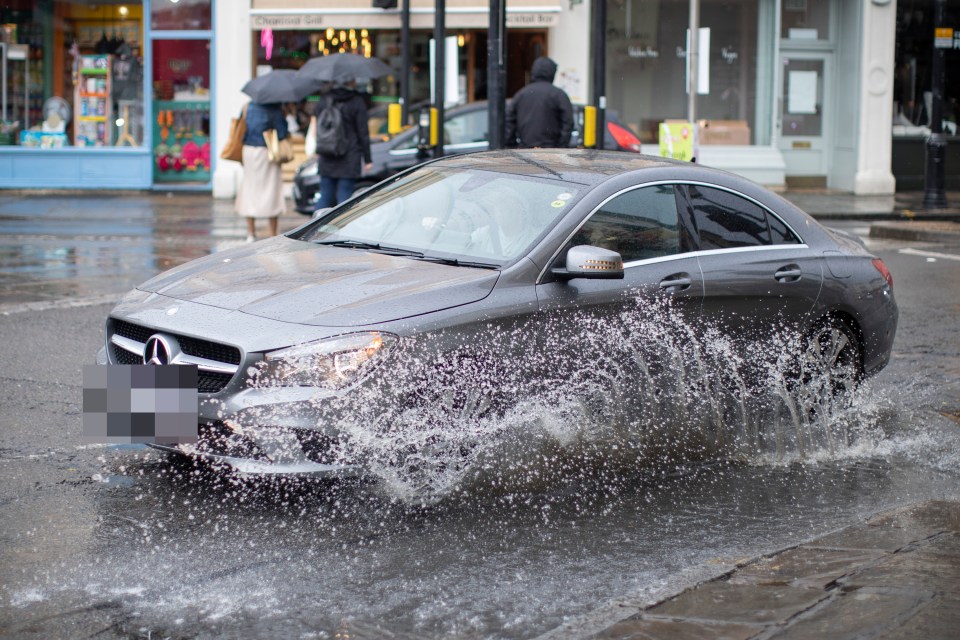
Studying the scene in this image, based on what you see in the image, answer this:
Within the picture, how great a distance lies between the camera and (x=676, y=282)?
20.8ft

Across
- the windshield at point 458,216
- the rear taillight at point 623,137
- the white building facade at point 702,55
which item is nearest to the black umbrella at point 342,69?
the rear taillight at point 623,137

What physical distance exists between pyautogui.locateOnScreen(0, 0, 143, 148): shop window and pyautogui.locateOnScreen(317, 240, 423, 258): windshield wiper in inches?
708

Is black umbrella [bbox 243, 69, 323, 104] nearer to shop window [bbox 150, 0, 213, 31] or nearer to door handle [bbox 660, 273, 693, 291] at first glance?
door handle [bbox 660, 273, 693, 291]

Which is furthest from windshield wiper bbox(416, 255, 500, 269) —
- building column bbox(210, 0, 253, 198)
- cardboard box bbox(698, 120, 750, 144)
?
cardboard box bbox(698, 120, 750, 144)

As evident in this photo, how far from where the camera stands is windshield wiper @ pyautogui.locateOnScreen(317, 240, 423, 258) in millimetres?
6191

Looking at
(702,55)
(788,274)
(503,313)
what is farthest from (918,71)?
(503,313)

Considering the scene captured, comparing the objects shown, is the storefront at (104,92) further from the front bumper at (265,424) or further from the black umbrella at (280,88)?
the front bumper at (265,424)

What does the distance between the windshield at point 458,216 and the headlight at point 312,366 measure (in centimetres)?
103

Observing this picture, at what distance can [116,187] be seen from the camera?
2344 centimetres

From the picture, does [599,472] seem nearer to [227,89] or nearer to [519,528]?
[519,528]

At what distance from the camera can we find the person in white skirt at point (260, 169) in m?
15.0

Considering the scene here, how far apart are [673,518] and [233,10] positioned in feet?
Answer: 62.7

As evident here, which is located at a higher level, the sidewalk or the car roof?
the car roof

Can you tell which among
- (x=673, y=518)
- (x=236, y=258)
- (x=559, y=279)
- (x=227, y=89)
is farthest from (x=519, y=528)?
(x=227, y=89)
